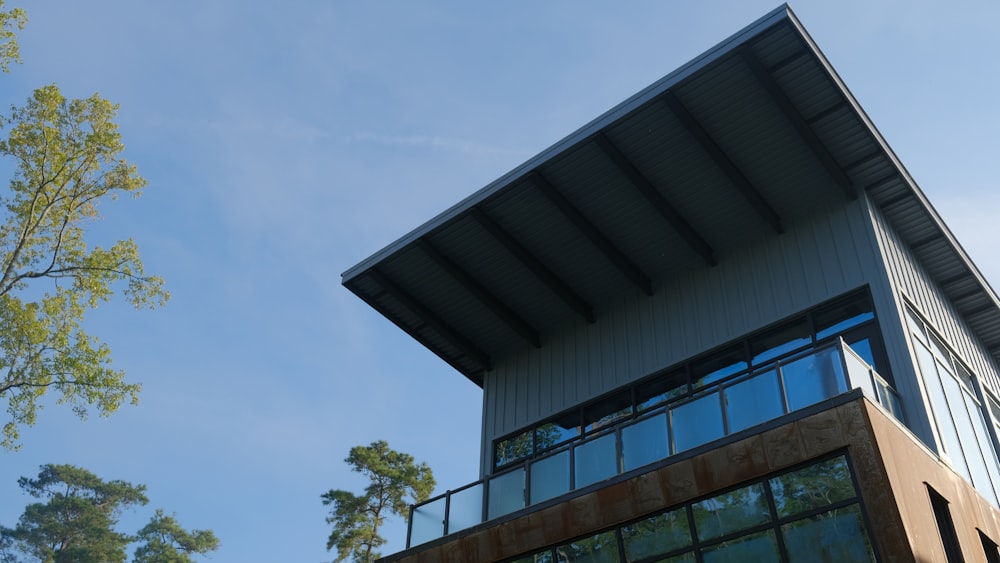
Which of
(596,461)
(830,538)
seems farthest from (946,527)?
(596,461)

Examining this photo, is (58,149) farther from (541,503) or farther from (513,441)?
(541,503)

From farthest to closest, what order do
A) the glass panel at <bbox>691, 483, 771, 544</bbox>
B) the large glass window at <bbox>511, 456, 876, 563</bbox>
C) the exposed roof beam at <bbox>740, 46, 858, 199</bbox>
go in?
the exposed roof beam at <bbox>740, 46, 858, 199</bbox>, the glass panel at <bbox>691, 483, 771, 544</bbox>, the large glass window at <bbox>511, 456, 876, 563</bbox>

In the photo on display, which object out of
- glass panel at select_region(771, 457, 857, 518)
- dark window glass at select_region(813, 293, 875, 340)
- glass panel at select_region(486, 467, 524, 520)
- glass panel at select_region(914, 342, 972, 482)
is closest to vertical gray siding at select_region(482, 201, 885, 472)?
dark window glass at select_region(813, 293, 875, 340)

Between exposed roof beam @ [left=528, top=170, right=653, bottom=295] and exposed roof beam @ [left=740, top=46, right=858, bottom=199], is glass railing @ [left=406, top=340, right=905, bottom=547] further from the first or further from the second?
exposed roof beam @ [left=528, top=170, right=653, bottom=295]

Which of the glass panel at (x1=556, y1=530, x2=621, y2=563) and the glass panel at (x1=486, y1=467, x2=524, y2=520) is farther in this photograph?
the glass panel at (x1=486, y1=467, x2=524, y2=520)

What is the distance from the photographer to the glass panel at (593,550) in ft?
40.9

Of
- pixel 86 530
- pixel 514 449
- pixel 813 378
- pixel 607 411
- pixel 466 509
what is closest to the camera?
pixel 813 378

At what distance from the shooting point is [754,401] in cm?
1214

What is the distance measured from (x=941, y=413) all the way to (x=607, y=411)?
628 cm

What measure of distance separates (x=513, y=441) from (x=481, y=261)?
13.3 ft

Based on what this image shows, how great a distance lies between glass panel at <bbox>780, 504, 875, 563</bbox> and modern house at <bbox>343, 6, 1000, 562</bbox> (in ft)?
0.08

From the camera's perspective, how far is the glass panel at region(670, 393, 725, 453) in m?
12.4

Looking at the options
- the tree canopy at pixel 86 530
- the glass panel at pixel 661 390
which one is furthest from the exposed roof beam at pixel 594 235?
the tree canopy at pixel 86 530

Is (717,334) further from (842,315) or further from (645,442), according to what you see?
(645,442)
